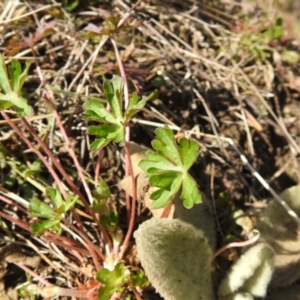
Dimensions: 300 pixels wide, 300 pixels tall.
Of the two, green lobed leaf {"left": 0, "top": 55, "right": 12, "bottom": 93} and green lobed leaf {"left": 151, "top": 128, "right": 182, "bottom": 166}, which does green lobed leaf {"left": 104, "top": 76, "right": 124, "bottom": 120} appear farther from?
green lobed leaf {"left": 0, "top": 55, "right": 12, "bottom": 93}

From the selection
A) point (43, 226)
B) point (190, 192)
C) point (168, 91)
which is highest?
point (190, 192)

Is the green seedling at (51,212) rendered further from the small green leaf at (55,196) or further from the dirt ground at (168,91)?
the dirt ground at (168,91)

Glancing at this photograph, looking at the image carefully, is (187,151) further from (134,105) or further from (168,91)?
(168,91)

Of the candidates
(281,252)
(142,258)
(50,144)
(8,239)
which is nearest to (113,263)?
(142,258)

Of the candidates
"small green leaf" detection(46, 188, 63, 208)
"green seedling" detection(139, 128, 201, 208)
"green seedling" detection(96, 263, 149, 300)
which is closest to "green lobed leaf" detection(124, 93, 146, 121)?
"green seedling" detection(139, 128, 201, 208)

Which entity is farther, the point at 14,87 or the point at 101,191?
the point at 101,191

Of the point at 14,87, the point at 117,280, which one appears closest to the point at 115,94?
the point at 14,87

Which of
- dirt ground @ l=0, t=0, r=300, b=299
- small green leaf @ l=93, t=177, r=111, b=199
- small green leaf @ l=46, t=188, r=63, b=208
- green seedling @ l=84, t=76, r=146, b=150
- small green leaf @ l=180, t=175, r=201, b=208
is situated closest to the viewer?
small green leaf @ l=180, t=175, r=201, b=208

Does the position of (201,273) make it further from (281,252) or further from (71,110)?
(71,110)
